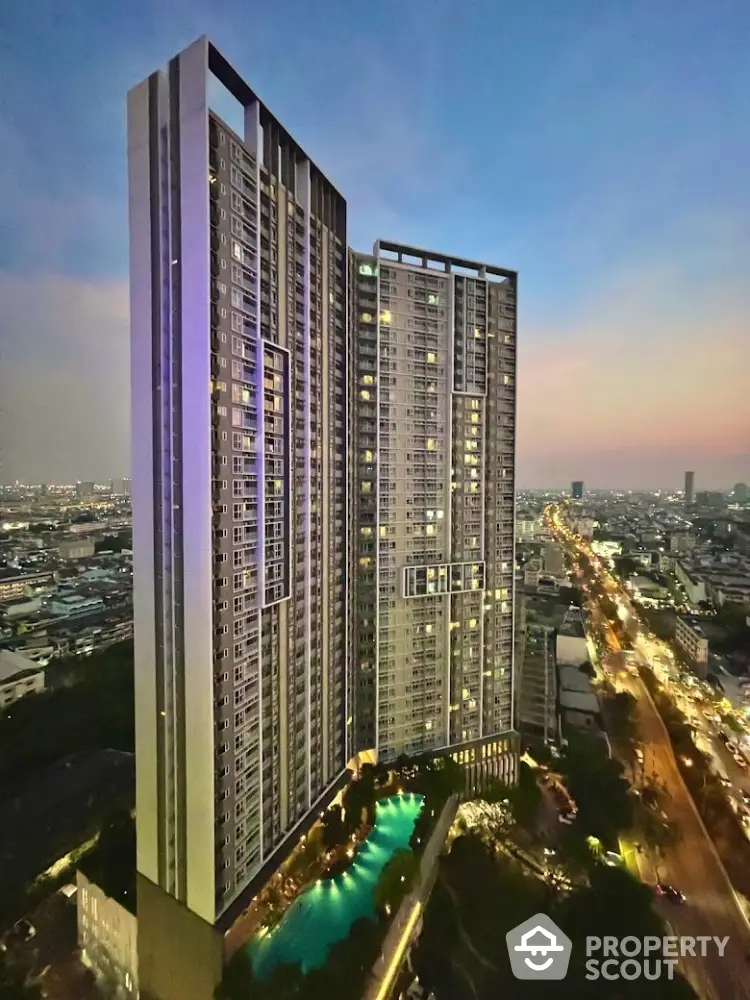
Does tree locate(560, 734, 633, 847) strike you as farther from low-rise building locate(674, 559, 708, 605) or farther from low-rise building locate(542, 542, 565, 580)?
low-rise building locate(542, 542, 565, 580)

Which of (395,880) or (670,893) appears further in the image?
(670,893)

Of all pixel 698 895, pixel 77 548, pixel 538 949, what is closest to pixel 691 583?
pixel 698 895

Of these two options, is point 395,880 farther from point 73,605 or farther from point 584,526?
point 584,526

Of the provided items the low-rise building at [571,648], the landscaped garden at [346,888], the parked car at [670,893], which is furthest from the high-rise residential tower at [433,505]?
the low-rise building at [571,648]

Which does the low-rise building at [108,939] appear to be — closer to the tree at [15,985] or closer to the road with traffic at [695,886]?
the tree at [15,985]

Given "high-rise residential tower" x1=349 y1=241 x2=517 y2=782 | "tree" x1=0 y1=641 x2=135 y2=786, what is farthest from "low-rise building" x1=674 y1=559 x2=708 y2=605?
"tree" x1=0 y1=641 x2=135 y2=786

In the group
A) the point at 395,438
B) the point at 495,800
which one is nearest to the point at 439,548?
the point at 395,438
